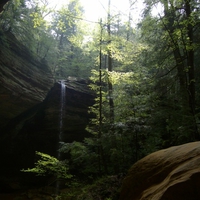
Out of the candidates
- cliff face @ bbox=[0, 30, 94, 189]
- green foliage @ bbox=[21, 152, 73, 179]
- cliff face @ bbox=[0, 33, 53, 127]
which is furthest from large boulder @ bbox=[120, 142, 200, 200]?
cliff face @ bbox=[0, 30, 94, 189]

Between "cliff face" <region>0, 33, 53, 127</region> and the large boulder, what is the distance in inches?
368

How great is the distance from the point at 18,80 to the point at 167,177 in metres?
10.9

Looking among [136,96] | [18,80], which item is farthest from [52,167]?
[18,80]

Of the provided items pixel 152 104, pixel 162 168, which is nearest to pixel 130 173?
pixel 162 168

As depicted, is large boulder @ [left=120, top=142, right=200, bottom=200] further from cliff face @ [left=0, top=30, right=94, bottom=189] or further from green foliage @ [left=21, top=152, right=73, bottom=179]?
cliff face @ [left=0, top=30, right=94, bottom=189]

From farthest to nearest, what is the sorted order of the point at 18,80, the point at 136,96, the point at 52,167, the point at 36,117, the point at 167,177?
1. the point at 36,117
2. the point at 18,80
3. the point at 136,96
4. the point at 52,167
5. the point at 167,177

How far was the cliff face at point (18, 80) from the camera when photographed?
1116 centimetres

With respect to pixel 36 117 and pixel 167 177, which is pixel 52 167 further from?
pixel 36 117

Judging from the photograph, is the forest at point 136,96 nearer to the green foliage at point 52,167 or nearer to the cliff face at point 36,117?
the green foliage at point 52,167

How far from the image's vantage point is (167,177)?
316 cm

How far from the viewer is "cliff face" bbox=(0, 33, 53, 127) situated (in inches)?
439

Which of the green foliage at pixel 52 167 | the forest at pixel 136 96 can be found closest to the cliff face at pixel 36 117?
the forest at pixel 136 96

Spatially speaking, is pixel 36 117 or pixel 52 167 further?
pixel 36 117

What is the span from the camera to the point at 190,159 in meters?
3.07
